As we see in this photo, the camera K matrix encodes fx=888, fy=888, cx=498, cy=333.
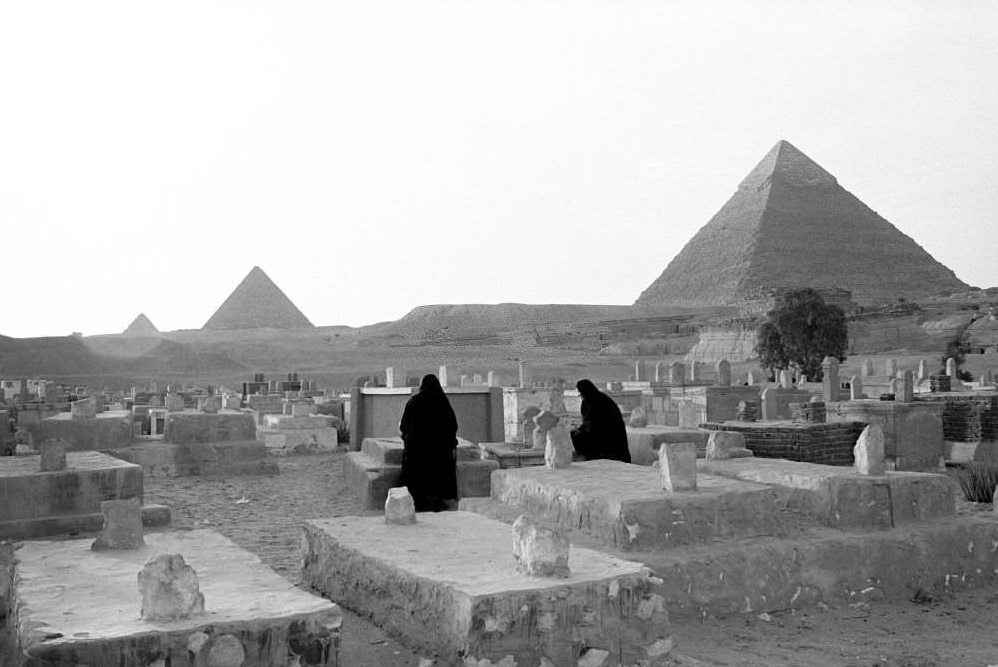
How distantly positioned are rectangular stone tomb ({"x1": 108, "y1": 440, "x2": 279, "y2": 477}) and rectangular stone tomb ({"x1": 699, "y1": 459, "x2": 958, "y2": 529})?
7.91 meters

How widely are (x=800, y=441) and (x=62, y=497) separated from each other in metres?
7.04

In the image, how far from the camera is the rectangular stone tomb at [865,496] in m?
5.49

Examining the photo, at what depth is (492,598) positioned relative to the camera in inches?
127

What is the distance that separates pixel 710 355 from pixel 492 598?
53.0m

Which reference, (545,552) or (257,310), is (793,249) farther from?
(545,552)

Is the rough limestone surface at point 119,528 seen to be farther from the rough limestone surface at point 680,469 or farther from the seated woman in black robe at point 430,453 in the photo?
the seated woman in black robe at point 430,453

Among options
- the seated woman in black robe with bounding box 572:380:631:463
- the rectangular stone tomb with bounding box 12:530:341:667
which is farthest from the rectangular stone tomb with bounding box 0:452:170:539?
the seated woman in black robe with bounding box 572:380:631:463

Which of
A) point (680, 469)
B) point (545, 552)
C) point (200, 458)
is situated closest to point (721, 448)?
point (680, 469)

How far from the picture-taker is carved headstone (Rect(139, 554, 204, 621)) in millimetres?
2869

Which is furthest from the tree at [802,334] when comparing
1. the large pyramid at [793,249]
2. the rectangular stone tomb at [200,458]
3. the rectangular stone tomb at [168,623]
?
the large pyramid at [793,249]

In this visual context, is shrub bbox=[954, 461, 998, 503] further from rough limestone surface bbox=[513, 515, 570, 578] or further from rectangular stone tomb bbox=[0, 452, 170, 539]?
rectangular stone tomb bbox=[0, 452, 170, 539]

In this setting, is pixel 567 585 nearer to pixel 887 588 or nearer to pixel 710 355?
pixel 887 588

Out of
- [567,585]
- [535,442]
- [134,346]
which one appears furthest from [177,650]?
[134,346]

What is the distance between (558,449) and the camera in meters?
6.25
